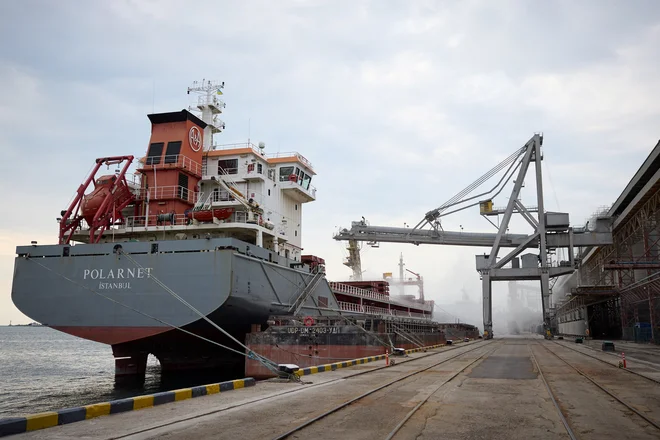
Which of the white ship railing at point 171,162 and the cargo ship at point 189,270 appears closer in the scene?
the cargo ship at point 189,270

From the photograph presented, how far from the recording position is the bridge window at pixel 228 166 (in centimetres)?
2697

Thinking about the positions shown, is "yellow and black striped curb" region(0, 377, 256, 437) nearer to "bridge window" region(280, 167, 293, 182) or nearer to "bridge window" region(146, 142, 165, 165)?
"bridge window" region(146, 142, 165, 165)

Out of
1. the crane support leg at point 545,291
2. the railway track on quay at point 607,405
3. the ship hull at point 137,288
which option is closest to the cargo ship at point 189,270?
the ship hull at point 137,288

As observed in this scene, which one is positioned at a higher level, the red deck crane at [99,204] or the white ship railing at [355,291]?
the red deck crane at [99,204]

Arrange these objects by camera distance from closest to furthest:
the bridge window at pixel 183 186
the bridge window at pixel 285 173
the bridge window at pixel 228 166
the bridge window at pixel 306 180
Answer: the bridge window at pixel 183 186 → the bridge window at pixel 228 166 → the bridge window at pixel 285 173 → the bridge window at pixel 306 180

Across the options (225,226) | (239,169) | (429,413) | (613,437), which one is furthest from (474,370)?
(239,169)

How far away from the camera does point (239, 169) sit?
2686 centimetres

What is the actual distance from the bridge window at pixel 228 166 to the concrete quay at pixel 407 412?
15.3 m

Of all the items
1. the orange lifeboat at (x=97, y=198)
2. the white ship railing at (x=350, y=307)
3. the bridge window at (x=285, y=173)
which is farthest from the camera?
the white ship railing at (x=350, y=307)

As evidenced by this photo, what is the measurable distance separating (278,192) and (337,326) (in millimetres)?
9963

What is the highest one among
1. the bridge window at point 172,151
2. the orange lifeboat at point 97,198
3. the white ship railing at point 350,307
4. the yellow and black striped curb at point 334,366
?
the bridge window at point 172,151

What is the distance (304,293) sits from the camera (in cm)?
2700

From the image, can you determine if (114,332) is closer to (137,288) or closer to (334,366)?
(137,288)

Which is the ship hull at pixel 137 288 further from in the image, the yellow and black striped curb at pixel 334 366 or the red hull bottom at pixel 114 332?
the yellow and black striped curb at pixel 334 366
